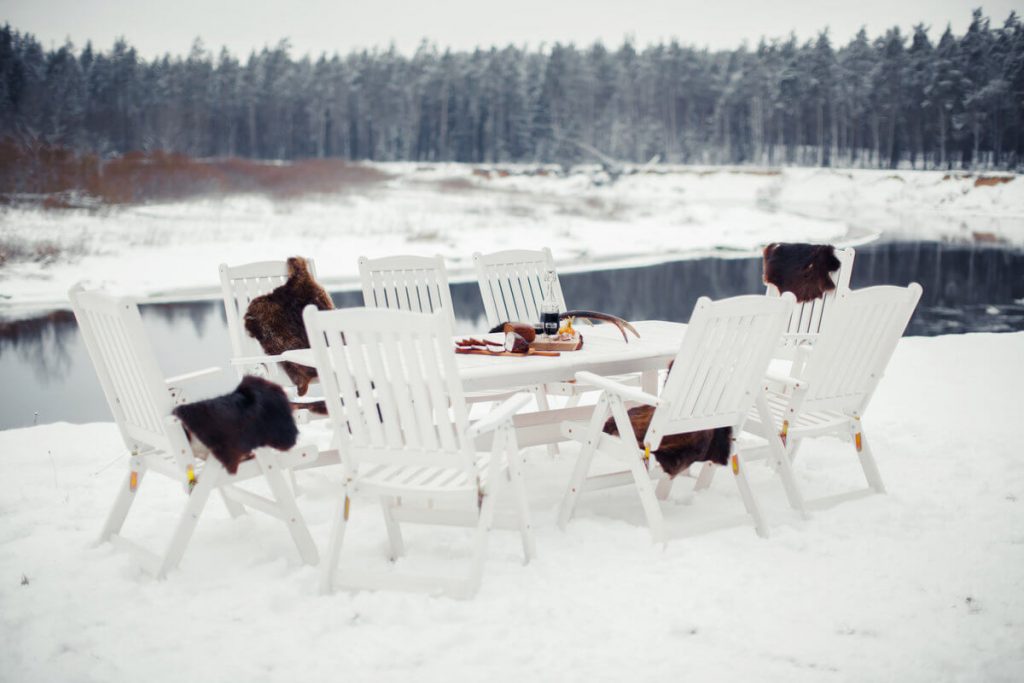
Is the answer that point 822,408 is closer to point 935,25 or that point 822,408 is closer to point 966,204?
point 966,204

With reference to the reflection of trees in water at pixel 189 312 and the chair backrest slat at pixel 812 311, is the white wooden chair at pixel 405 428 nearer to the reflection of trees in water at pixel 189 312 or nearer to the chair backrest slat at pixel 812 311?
the chair backrest slat at pixel 812 311

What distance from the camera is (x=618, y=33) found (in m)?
37.4

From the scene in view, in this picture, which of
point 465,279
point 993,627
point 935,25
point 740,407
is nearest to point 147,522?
point 740,407

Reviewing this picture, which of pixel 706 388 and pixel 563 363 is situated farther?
pixel 563 363

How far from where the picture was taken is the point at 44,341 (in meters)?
9.66

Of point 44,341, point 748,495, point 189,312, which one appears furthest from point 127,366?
point 189,312

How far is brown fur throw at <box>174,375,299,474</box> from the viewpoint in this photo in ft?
8.82

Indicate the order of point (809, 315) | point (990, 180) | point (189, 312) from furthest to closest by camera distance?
point (990, 180) < point (189, 312) < point (809, 315)

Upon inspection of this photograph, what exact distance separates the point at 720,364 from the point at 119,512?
6.90ft

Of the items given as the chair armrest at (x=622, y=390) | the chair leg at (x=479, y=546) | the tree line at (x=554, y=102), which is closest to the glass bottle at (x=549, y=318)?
the chair armrest at (x=622, y=390)

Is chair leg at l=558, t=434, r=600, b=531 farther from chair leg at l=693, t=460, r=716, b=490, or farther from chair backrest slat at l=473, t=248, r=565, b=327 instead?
chair backrest slat at l=473, t=248, r=565, b=327

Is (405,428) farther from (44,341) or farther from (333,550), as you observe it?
(44,341)

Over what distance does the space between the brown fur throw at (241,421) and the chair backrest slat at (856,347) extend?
1911mm

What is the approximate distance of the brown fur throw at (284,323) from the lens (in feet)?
13.1
